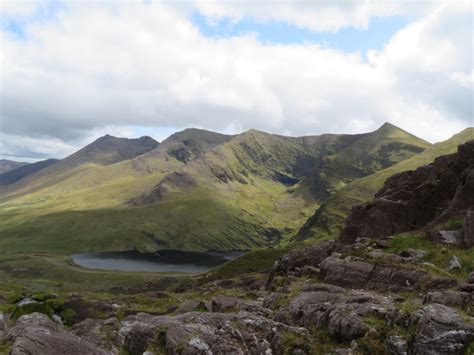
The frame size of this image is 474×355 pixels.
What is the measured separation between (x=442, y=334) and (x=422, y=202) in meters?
49.2

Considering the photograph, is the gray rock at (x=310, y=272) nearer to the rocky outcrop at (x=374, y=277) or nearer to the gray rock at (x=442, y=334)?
the rocky outcrop at (x=374, y=277)

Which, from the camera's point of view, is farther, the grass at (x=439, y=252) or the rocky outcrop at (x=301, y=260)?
the rocky outcrop at (x=301, y=260)

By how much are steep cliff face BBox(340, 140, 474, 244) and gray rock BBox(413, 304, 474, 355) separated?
29523 mm

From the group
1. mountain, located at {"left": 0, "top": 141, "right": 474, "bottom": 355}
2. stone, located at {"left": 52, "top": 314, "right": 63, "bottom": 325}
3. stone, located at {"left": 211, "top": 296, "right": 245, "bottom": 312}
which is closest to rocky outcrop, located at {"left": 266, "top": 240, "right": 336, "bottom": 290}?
mountain, located at {"left": 0, "top": 141, "right": 474, "bottom": 355}

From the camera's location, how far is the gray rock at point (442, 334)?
1722cm

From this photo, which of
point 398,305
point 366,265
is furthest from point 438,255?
point 398,305

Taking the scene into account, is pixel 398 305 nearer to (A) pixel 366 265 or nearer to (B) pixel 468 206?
(A) pixel 366 265

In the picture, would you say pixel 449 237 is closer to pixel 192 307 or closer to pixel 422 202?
pixel 192 307

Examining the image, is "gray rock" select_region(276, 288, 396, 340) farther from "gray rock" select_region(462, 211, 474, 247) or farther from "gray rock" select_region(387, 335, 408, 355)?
"gray rock" select_region(462, 211, 474, 247)

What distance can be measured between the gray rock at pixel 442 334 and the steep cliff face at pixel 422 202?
2952 cm

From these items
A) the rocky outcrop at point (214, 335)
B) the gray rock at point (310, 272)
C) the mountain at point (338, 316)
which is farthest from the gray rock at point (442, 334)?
the gray rock at point (310, 272)

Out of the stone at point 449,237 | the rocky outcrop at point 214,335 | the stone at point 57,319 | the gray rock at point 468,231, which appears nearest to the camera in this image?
the rocky outcrop at point 214,335

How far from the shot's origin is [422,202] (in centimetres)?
6225

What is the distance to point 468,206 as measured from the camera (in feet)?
145
